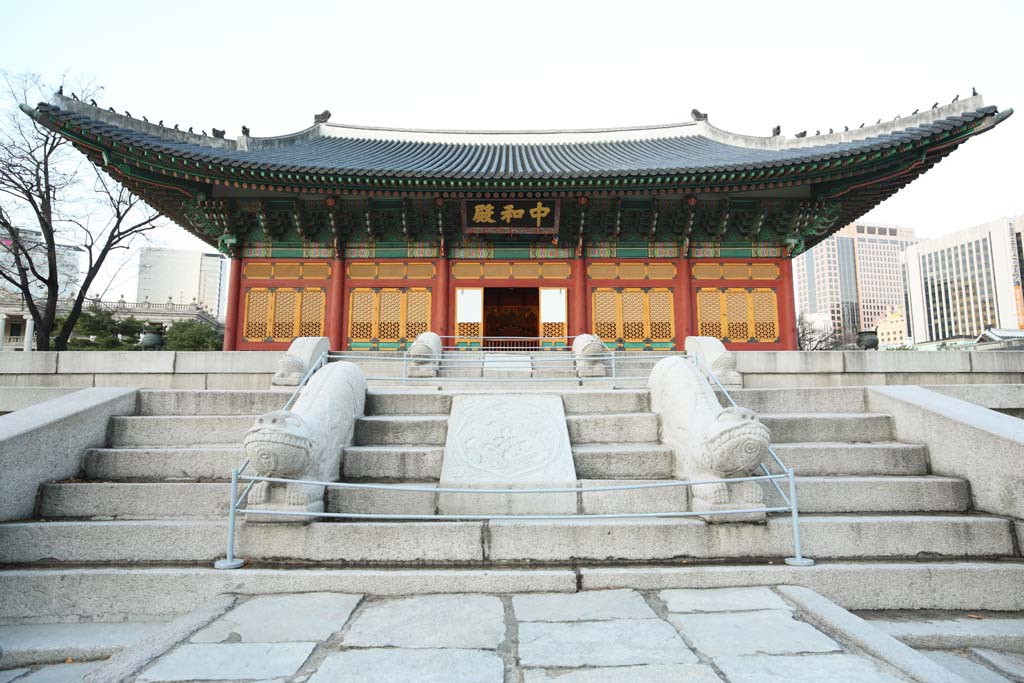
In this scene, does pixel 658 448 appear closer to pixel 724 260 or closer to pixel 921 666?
pixel 921 666

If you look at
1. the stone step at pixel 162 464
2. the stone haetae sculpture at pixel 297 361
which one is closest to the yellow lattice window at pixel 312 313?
the stone haetae sculpture at pixel 297 361

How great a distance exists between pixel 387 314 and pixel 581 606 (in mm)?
11470

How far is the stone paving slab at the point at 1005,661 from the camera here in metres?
3.04

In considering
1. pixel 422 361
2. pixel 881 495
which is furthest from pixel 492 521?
pixel 422 361

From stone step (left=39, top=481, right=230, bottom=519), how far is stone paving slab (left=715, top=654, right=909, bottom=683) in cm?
423

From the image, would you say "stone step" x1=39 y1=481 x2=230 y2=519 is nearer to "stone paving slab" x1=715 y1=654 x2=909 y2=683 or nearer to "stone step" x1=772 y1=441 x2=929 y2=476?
"stone paving slab" x1=715 y1=654 x2=909 y2=683

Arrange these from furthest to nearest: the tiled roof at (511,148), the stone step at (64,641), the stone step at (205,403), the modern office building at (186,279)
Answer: the modern office building at (186,279)
the tiled roof at (511,148)
the stone step at (205,403)
the stone step at (64,641)

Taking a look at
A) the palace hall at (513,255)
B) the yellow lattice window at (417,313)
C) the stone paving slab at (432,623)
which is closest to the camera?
the stone paving slab at (432,623)

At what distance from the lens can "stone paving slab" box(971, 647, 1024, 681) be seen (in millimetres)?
3043

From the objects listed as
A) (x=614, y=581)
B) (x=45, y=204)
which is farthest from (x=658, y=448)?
(x=45, y=204)

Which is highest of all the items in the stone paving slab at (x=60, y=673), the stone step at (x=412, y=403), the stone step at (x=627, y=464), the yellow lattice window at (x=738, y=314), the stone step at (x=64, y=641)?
the yellow lattice window at (x=738, y=314)

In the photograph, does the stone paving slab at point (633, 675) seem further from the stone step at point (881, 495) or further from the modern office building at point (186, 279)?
the modern office building at point (186, 279)

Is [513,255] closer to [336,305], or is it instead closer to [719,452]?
[336,305]

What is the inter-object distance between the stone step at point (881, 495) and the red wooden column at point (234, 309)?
44.3 ft
